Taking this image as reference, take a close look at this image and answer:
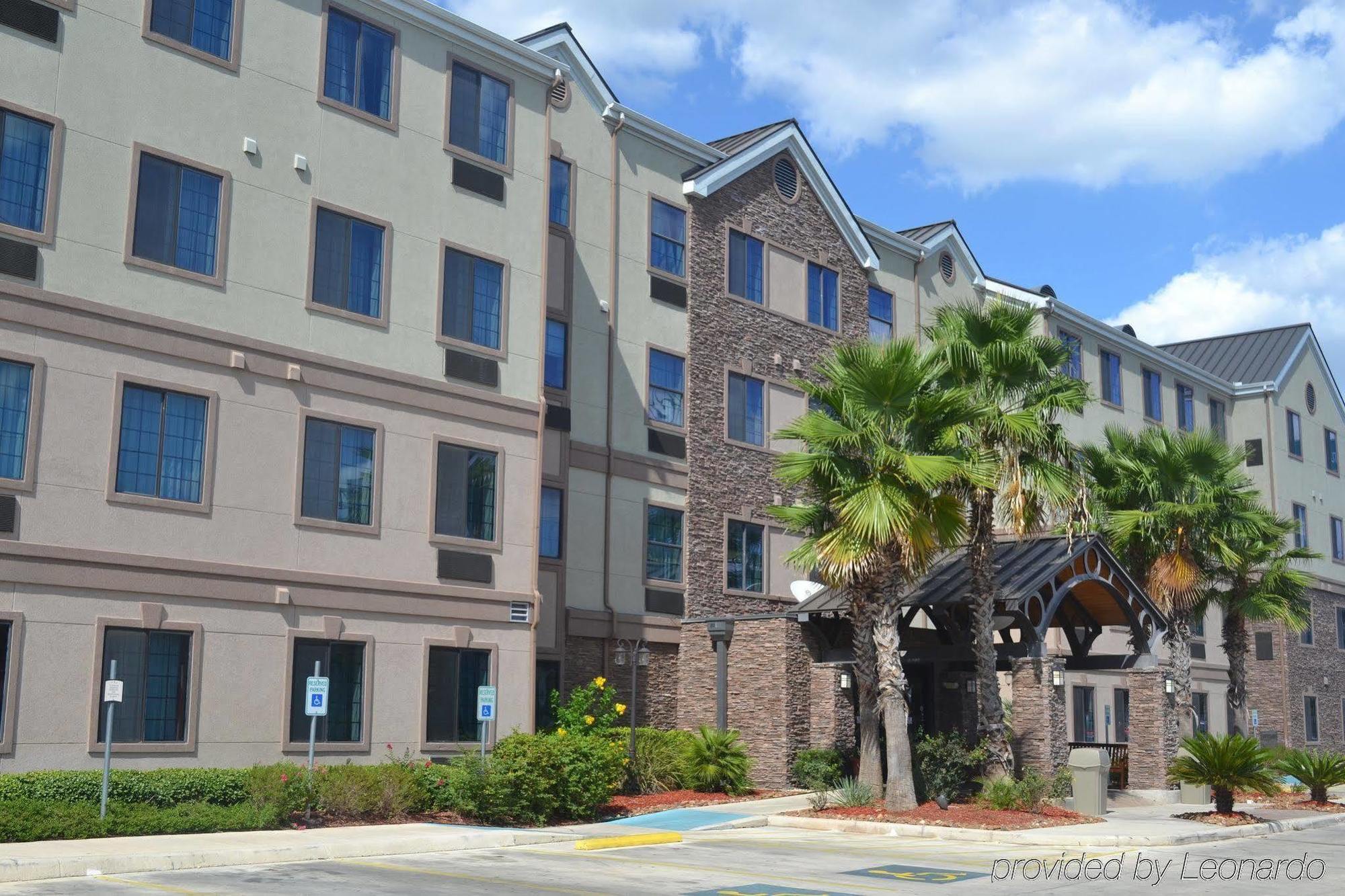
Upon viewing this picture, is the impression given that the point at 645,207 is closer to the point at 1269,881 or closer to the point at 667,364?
the point at 667,364

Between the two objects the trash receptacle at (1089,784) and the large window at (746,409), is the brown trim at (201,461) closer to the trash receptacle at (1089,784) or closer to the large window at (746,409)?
the large window at (746,409)

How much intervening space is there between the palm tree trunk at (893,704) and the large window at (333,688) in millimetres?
9143

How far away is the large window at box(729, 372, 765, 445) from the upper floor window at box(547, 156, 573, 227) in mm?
5931

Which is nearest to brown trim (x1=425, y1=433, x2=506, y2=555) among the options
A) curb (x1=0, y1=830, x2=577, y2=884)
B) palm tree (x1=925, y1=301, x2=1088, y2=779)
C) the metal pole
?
curb (x1=0, y1=830, x2=577, y2=884)

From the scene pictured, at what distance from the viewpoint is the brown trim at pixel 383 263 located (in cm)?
2250

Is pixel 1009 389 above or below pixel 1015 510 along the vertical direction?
above

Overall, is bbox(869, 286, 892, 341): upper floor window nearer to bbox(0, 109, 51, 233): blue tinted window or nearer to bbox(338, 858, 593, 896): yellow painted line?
bbox(0, 109, 51, 233): blue tinted window

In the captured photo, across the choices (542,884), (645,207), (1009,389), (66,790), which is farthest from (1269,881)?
(645,207)

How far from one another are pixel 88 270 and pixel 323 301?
4049 mm

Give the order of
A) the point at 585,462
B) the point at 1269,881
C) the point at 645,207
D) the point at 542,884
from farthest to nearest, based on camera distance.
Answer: the point at 645,207
the point at 585,462
the point at 1269,881
the point at 542,884

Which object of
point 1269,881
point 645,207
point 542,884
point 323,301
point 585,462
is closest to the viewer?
point 542,884

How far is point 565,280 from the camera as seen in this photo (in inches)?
1149

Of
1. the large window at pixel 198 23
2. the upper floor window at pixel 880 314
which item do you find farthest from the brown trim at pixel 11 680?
the upper floor window at pixel 880 314

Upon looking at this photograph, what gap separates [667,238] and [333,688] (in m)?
14.2
